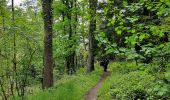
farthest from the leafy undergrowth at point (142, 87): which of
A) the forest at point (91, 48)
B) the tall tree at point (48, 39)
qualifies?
the tall tree at point (48, 39)

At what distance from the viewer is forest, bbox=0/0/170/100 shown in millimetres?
4215

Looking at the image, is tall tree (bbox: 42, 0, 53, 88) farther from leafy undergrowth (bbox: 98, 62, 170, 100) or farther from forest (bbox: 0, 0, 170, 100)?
leafy undergrowth (bbox: 98, 62, 170, 100)

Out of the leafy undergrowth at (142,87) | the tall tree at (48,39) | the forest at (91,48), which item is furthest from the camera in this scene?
the tall tree at (48,39)

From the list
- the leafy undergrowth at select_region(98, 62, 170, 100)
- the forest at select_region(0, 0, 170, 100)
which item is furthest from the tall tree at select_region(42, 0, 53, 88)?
the leafy undergrowth at select_region(98, 62, 170, 100)

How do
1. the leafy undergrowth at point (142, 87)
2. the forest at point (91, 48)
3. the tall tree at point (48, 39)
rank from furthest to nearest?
the tall tree at point (48, 39)
the forest at point (91, 48)
the leafy undergrowth at point (142, 87)

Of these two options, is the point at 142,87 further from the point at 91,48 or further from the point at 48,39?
the point at 91,48

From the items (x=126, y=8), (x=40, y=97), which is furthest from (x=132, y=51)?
(x=40, y=97)

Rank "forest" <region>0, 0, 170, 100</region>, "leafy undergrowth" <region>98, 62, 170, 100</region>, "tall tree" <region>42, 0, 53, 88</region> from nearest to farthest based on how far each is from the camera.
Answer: "leafy undergrowth" <region>98, 62, 170, 100</region>, "forest" <region>0, 0, 170, 100</region>, "tall tree" <region>42, 0, 53, 88</region>

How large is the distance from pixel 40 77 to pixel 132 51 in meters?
28.3

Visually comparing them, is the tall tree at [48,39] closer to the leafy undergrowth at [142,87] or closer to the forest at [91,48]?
the forest at [91,48]

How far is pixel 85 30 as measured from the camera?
115ft

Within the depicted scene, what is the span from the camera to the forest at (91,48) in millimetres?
4215

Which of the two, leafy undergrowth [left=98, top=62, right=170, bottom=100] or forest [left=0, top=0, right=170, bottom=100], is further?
forest [left=0, top=0, right=170, bottom=100]

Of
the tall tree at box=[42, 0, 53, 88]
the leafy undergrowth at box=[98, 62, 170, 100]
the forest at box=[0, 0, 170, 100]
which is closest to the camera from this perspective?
the leafy undergrowth at box=[98, 62, 170, 100]
